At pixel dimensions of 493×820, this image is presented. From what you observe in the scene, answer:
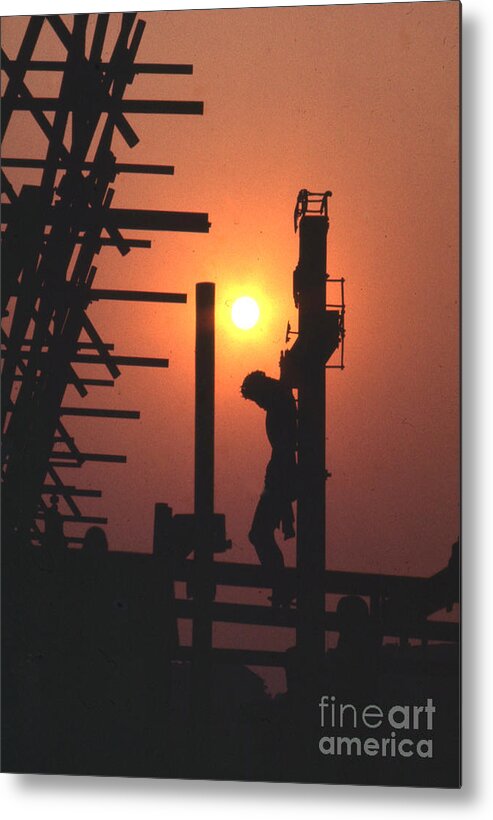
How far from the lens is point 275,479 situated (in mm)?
2613

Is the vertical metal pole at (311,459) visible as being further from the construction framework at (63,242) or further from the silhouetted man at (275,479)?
the construction framework at (63,242)

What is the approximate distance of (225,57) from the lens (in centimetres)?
263

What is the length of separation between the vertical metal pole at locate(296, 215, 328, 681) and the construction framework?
0.96 ft

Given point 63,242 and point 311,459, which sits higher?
point 63,242

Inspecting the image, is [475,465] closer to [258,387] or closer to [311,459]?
[311,459]

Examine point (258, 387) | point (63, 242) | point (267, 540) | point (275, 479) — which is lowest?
point (267, 540)

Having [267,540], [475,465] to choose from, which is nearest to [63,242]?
[267,540]

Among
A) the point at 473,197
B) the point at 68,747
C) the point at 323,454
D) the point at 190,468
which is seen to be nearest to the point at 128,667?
the point at 68,747

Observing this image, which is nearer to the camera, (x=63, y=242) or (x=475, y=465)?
(x=475, y=465)

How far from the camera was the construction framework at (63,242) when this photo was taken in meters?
2.65

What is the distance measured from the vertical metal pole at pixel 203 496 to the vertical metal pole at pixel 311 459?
20 centimetres

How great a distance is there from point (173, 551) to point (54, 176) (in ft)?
2.89

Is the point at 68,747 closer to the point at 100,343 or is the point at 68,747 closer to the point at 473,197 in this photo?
the point at 100,343

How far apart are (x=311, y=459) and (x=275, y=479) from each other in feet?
0.30
